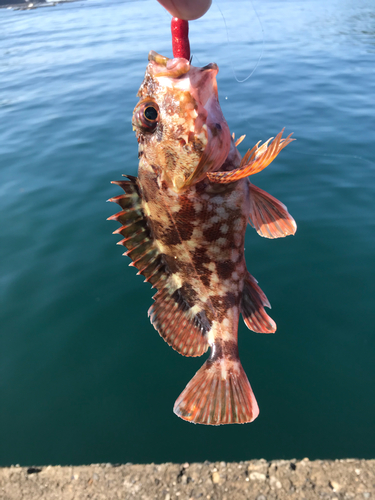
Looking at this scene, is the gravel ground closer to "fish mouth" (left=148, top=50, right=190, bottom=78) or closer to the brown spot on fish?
the brown spot on fish

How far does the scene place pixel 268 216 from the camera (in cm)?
301

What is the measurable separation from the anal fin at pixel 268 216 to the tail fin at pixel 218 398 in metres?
1.26

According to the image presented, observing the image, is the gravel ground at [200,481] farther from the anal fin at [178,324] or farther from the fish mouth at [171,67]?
→ the fish mouth at [171,67]

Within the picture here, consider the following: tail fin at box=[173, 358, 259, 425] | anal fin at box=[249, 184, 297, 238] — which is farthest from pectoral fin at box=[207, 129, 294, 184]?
tail fin at box=[173, 358, 259, 425]

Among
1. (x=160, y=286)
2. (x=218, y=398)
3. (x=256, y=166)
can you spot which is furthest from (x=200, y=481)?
(x=256, y=166)

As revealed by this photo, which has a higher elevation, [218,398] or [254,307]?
[254,307]

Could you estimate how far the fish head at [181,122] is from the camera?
2488 millimetres

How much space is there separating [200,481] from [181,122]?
383 cm

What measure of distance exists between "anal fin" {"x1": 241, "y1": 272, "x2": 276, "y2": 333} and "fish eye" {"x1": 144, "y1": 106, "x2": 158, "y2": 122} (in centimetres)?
155

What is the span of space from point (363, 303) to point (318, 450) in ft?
8.05

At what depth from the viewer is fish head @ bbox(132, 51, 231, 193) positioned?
98.0 inches

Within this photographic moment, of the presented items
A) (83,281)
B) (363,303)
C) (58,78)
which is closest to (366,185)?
(363,303)

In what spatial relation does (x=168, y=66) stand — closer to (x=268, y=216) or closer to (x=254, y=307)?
(x=268, y=216)

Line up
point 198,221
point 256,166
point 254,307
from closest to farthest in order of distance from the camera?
1. point 256,166
2. point 198,221
3. point 254,307
